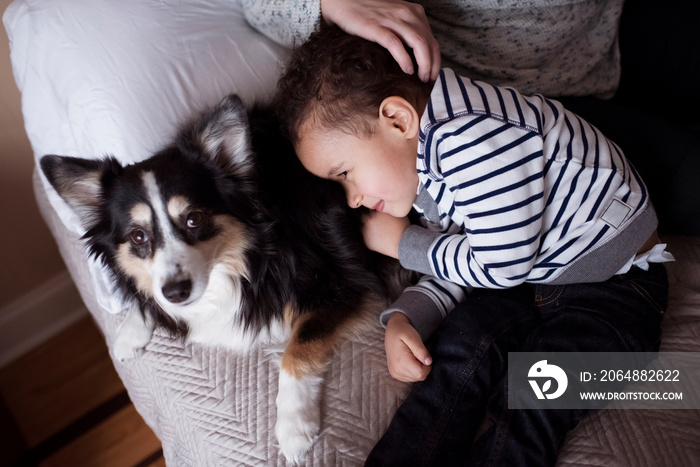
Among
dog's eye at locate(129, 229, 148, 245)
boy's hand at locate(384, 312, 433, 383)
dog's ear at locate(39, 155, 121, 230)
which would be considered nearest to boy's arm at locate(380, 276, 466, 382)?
boy's hand at locate(384, 312, 433, 383)

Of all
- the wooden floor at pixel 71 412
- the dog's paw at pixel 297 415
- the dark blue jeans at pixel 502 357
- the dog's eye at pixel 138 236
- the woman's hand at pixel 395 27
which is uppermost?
the woman's hand at pixel 395 27

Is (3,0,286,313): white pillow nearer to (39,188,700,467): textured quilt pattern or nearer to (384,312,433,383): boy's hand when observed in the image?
(39,188,700,467): textured quilt pattern

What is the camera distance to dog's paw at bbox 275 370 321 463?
1.10 meters

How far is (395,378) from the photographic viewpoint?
4.01 ft

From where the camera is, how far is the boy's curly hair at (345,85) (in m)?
1.12

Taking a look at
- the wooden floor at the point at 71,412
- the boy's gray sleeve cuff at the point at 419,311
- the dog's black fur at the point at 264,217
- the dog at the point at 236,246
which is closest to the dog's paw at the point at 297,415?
the dog at the point at 236,246

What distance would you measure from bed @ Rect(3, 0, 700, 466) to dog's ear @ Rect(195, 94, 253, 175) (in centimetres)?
20

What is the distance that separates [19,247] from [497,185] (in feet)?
6.89

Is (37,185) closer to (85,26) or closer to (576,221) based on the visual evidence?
(85,26)

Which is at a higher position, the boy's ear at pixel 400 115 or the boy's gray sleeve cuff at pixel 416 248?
the boy's ear at pixel 400 115

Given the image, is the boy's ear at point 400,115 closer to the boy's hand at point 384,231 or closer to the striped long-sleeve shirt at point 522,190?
the striped long-sleeve shirt at point 522,190

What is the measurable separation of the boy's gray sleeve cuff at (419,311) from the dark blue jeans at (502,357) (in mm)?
35

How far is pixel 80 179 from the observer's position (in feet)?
3.96

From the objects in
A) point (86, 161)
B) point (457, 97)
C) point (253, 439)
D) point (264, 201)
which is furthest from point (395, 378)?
point (86, 161)
